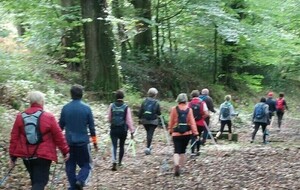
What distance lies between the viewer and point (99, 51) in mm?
16969

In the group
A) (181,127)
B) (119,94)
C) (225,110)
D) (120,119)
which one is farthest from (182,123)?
(225,110)

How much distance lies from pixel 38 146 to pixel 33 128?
0.25m

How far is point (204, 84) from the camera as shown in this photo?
1032 inches

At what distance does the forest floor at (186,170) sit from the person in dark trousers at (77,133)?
2.22 feet

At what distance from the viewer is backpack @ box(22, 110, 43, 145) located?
6094 mm

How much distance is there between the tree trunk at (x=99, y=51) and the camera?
656 inches

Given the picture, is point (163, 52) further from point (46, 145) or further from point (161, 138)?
point (46, 145)

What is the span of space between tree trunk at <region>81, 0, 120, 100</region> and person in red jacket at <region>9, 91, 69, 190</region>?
421 inches

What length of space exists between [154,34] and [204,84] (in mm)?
4208

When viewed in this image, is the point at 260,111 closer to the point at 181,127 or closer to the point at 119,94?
the point at 181,127

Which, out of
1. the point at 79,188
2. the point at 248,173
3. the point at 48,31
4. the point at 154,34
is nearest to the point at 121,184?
the point at 79,188

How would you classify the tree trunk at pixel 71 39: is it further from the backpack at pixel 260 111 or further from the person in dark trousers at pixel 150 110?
the person in dark trousers at pixel 150 110

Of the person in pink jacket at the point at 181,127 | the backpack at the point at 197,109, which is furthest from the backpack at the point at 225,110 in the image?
the person in pink jacket at the point at 181,127

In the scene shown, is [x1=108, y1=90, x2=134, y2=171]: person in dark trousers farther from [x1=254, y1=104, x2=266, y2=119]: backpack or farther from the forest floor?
[x1=254, y1=104, x2=266, y2=119]: backpack
